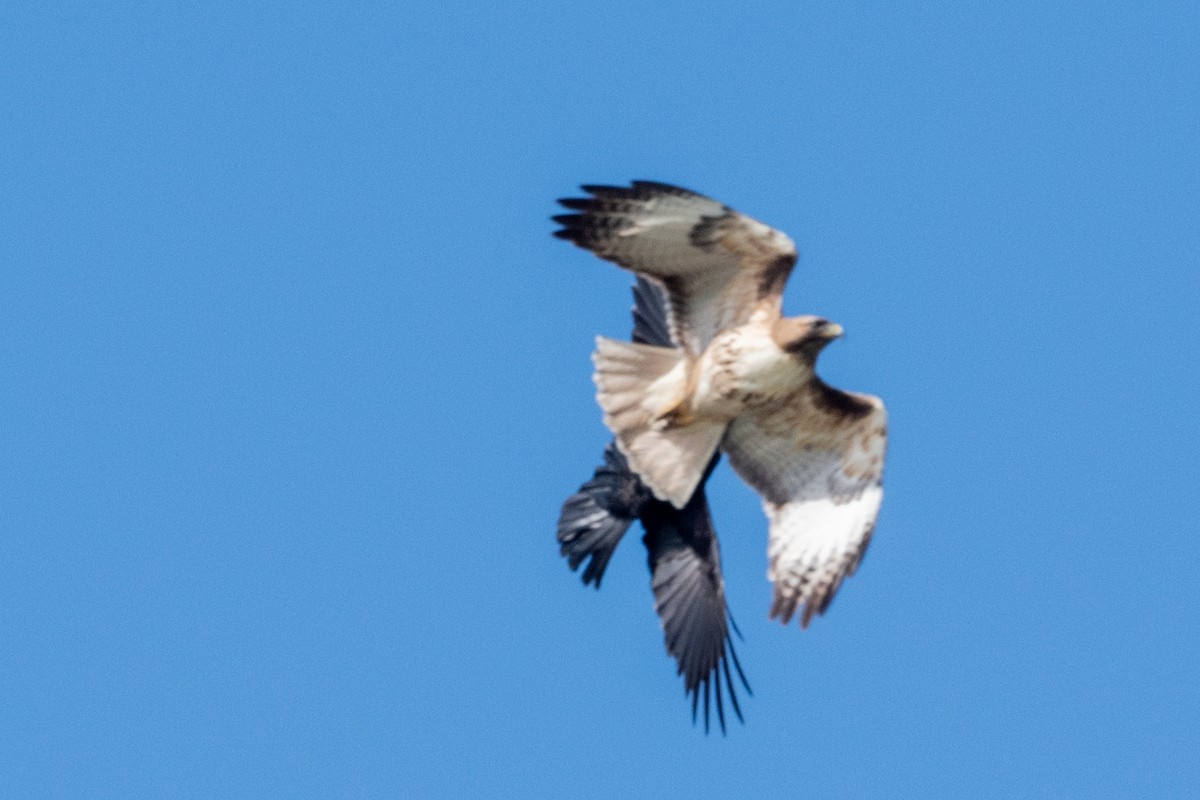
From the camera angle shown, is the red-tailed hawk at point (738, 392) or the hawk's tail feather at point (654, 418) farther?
the hawk's tail feather at point (654, 418)

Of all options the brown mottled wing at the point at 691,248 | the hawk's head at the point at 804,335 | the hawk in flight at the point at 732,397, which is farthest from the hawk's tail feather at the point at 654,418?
the hawk's head at the point at 804,335

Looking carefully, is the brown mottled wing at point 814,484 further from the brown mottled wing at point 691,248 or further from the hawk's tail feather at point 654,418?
the brown mottled wing at point 691,248

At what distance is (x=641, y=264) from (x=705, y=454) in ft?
4.45

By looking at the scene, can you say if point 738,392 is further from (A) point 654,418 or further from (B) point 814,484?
(B) point 814,484

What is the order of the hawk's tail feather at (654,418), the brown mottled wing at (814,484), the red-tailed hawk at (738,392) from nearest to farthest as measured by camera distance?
the red-tailed hawk at (738,392)
the hawk's tail feather at (654,418)
the brown mottled wing at (814,484)

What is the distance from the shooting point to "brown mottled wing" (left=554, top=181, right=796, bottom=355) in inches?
576

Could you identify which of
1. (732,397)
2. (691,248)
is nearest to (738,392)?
(732,397)

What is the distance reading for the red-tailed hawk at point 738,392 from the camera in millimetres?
14742

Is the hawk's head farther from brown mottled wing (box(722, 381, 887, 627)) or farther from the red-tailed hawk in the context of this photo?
brown mottled wing (box(722, 381, 887, 627))

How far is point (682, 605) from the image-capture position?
16.0 m

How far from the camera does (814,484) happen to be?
16.0 metres

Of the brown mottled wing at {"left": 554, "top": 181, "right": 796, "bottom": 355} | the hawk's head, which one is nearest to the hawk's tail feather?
the brown mottled wing at {"left": 554, "top": 181, "right": 796, "bottom": 355}

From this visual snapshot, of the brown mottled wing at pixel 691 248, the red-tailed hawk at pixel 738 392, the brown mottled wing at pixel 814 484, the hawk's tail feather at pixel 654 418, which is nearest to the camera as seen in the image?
the brown mottled wing at pixel 691 248

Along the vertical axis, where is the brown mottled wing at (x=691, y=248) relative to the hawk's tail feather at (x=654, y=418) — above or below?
above
